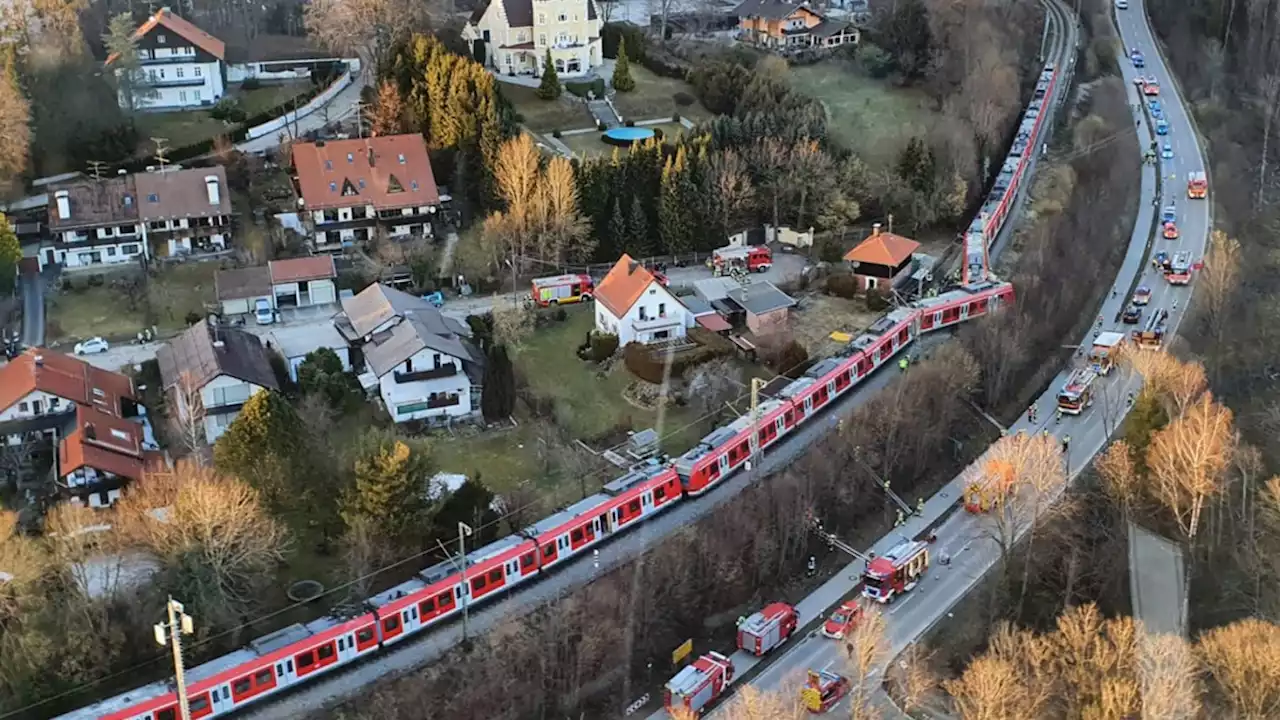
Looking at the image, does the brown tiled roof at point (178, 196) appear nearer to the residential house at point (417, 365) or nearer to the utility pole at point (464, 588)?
the residential house at point (417, 365)

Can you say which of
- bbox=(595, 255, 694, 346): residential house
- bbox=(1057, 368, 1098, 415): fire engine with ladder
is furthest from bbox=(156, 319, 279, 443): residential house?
bbox=(1057, 368, 1098, 415): fire engine with ladder

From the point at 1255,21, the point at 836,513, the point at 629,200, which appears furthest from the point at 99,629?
the point at 1255,21

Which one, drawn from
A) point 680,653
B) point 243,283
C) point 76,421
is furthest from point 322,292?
point 680,653

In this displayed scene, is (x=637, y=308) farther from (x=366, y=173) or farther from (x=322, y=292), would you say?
(x=366, y=173)

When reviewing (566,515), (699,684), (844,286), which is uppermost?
(844,286)

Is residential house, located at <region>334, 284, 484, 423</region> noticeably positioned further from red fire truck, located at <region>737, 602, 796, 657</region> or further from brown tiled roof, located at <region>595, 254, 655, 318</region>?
red fire truck, located at <region>737, 602, 796, 657</region>

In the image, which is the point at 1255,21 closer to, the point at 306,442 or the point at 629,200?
the point at 629,200

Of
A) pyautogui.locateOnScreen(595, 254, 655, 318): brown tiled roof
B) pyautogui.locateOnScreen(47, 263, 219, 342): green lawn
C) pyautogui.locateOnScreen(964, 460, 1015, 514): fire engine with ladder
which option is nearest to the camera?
pyautogui.locateOnScreen(964, 460, 1015, 514): fire engine with ladder
